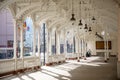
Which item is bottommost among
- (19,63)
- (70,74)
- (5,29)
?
(70,74)

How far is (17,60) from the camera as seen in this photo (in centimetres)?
1714

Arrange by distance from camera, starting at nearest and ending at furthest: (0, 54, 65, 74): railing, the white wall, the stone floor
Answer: the stone floor → (0, 54, 65, 74): railing → the white wall

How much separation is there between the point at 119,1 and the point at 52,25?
12.6m

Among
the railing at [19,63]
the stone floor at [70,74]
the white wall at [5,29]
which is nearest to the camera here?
the stone floor at [70,74]

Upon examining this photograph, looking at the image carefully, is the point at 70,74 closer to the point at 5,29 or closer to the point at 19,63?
the point at 19,63

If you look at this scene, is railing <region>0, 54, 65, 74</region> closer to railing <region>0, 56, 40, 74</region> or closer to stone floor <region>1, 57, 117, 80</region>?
railing <region>0, 56, 40, 74</region>

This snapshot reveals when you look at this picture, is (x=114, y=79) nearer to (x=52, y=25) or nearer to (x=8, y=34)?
(x=52, y=25)

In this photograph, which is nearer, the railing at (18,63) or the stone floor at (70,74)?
the stone floor at (70,74)

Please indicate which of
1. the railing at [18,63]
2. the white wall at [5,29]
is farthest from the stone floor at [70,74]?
the white wall at [5,29]

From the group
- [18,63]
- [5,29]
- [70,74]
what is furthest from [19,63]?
[5,29]

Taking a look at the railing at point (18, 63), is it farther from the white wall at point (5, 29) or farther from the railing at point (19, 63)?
the white wall at point (5, 29)

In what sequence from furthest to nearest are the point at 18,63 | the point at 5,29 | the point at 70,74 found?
the point at 5,29 < the point at 18,63 < the point at 70,74

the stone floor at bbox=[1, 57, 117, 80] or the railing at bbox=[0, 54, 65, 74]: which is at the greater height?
the railing at bbox=[0, 54, 65, 74]

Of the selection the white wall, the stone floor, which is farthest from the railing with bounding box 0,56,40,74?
the white wall
